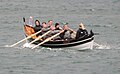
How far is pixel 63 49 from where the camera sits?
4247 cm

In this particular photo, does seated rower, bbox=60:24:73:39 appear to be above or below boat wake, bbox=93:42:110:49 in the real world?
above

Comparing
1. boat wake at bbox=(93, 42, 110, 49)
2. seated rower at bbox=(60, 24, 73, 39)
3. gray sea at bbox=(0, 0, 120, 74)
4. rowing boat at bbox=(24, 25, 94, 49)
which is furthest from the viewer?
boat wake at bbox=(93, 42, 110, 49)

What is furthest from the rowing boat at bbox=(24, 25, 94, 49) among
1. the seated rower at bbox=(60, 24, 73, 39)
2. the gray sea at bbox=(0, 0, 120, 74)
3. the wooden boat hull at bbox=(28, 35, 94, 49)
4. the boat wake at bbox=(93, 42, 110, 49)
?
the boat wake at bbox=(93, 42, 110, 49)

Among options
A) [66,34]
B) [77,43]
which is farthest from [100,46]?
[77,43]

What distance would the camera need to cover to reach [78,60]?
129ft

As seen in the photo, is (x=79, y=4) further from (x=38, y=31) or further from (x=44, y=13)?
(x=38, y=31)

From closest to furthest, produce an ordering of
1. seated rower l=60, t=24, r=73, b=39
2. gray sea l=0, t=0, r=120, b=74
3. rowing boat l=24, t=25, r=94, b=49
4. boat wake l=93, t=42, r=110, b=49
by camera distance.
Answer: gray sea l=0, t=0, r=120, b=74, rowing boat l=24, t=25, r=94, b=49, seated rower l=60, t=24, r=73, b=39, boat wake l=93, t=42, r=110, b=49

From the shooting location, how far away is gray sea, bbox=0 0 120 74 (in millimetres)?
37250

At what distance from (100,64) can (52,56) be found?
11.5 feet

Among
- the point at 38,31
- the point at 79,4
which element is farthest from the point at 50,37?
the point at 79,4

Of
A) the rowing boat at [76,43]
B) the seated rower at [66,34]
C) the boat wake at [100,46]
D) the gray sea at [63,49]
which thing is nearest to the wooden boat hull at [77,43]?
the rowing boat at [76,43]

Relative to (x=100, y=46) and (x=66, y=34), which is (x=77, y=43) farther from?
(x=100, y=46)

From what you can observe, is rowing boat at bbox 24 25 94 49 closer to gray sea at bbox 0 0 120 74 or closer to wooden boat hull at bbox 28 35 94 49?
wooden boat hull at bbox 28 35 94 49

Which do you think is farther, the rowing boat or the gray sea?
the rowing boat
